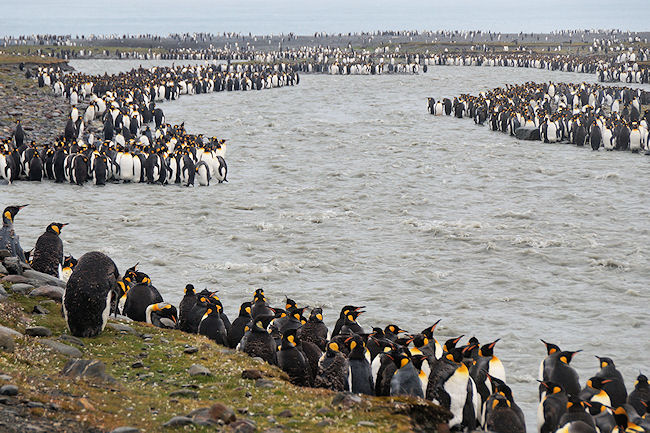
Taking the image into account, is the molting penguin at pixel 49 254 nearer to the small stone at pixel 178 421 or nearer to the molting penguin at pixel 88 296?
the molting penguin at pixel 88 296

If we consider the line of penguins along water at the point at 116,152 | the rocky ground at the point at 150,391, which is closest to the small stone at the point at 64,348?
the rocky ground at the point at 150,391

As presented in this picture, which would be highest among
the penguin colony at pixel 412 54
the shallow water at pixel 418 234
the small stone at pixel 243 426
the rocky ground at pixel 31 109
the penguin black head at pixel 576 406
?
the penguin colony at pixel 412 54

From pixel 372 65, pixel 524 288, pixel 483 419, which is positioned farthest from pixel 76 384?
pixel 372 65

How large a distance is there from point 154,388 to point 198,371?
2.37ft

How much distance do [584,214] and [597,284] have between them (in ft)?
17.7

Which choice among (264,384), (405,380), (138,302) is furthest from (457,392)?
(138,302)

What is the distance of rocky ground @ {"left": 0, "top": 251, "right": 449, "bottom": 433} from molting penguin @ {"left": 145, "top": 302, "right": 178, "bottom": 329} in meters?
0.97

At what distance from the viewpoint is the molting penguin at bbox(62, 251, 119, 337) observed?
8.20m

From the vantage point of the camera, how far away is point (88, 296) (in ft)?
26.9

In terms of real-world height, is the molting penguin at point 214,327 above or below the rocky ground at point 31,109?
below

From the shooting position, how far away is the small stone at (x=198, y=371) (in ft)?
25.3

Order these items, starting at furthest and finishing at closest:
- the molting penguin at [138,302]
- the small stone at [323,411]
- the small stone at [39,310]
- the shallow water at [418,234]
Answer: the shallow water at [418,234] → the molting penguin at [138,302] → the small stone at [39,310] → the small stone at [323,411]

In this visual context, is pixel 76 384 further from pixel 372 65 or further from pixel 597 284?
pixel 372 65

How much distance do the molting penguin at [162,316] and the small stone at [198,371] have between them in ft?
8.09
